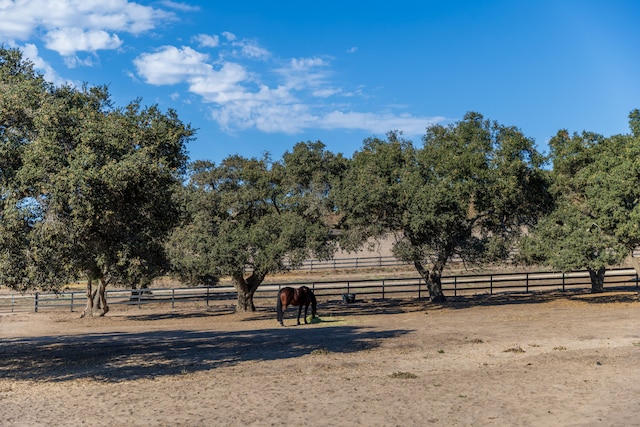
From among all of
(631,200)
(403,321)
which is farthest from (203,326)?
(631,200)

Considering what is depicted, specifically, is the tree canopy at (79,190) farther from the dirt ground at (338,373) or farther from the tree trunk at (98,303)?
the tree trunk at (98,303)

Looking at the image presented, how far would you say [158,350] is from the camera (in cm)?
1788

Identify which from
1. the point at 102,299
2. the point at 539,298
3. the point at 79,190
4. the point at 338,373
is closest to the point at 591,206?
the point at 539,298

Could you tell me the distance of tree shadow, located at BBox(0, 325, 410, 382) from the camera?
564 inches

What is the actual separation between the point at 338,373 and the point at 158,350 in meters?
7.13

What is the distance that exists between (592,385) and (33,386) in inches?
443

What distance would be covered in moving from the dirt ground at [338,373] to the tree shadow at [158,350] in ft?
0.17

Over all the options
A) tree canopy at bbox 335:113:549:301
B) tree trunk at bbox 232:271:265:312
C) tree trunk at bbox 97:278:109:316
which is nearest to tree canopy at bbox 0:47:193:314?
tree canopy at bbox 335:113:549:301

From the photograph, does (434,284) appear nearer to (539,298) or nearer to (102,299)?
(539,298)

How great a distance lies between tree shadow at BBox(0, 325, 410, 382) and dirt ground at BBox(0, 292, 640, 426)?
53 mm

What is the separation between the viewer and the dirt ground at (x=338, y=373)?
952 centimetres

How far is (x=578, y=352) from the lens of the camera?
15086 mm

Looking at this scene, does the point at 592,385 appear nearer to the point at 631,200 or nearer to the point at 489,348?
the point at 489,348

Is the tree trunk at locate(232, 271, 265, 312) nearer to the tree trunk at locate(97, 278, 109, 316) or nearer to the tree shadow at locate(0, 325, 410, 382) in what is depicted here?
the tree trunk at locate(97, 278, 109, 316)
